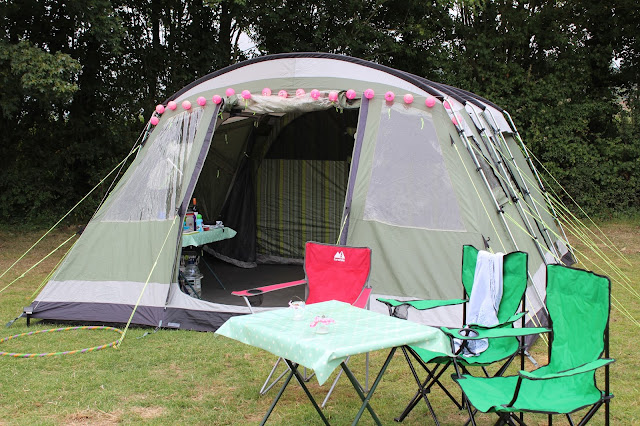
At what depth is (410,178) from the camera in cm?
456

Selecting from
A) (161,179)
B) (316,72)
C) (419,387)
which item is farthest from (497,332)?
(161,179)

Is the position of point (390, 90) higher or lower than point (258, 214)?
higher

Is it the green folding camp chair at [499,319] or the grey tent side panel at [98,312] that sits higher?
the green folding camp chair at [499,319]

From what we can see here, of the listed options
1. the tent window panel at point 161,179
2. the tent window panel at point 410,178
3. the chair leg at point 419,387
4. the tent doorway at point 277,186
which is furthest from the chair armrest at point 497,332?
the tent doorway at point 277,186

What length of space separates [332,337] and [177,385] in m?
1.41

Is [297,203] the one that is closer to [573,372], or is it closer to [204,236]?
[204,236]

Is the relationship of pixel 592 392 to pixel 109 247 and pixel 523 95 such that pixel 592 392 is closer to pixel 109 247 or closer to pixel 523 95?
pixel 109 247

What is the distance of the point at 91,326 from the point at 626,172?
9.17 metres

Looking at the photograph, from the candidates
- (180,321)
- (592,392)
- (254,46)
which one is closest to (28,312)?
(180,321)

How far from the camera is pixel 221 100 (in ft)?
16.1

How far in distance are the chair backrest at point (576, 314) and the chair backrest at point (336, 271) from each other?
1453 millimetres

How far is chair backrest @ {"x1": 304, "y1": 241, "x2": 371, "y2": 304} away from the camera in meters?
4.04

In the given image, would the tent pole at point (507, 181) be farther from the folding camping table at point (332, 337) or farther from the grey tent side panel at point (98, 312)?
the grey tent side panel at point (98, 312)

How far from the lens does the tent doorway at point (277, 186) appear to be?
696cm
